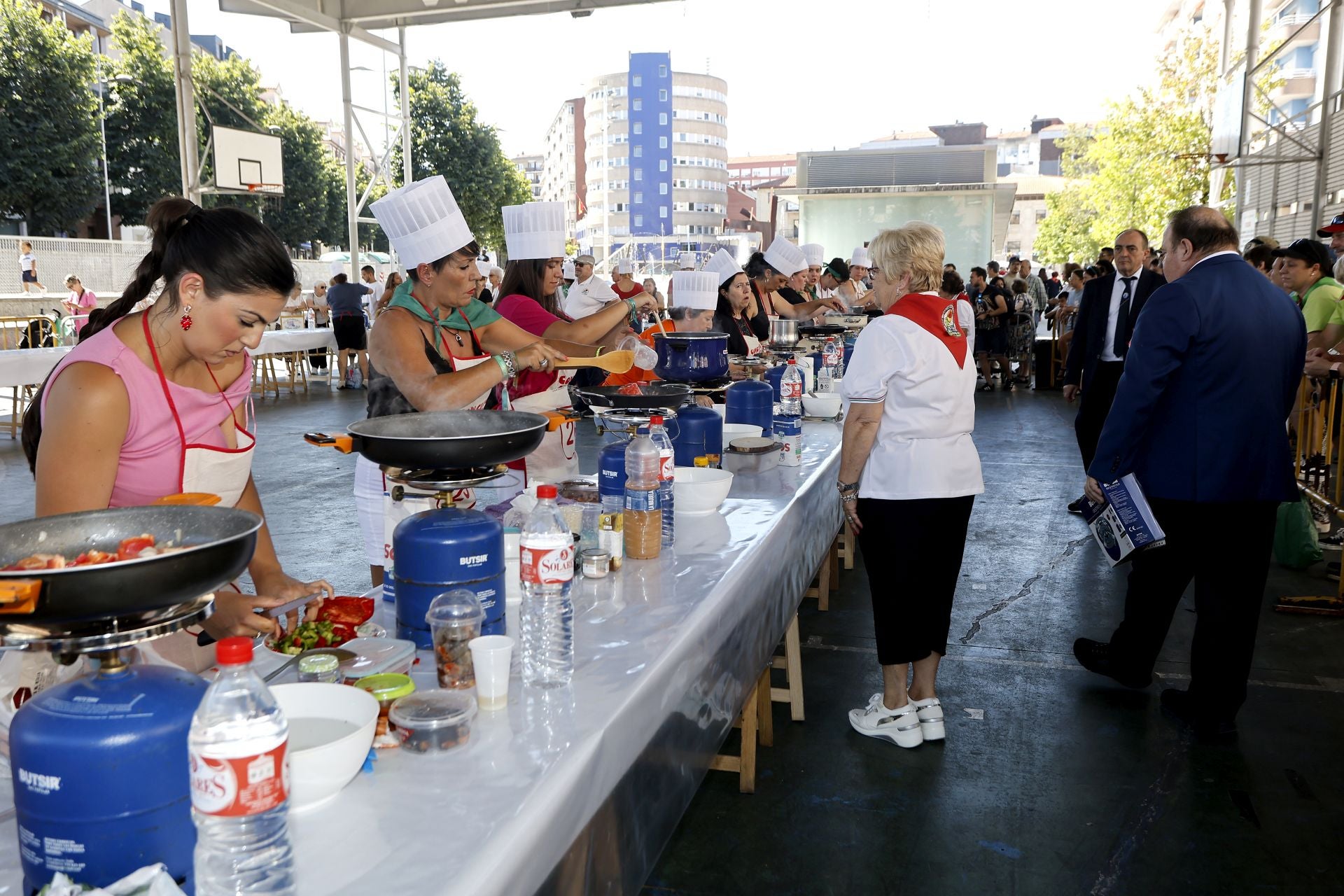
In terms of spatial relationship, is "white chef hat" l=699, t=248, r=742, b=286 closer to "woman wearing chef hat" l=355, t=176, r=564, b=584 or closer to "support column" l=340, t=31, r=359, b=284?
"woman wearing chef hat" l=355, t=176, r=564, b=584

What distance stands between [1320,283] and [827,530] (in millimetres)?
3545

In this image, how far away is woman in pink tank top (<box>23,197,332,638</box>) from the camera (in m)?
1.52

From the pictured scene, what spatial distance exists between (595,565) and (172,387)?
89 cm

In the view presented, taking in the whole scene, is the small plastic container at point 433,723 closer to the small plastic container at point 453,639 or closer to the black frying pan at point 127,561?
the small plastic container at point 453,639

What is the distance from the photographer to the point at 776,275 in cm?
691

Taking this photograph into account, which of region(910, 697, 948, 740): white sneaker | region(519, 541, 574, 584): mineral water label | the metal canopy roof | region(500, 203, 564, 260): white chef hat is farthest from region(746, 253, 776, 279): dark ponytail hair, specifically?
the metal canopy roof

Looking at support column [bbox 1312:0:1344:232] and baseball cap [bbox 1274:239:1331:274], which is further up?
support column [bbox 1312:0:1344:232]

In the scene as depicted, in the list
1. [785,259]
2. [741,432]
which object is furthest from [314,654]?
[785,259]

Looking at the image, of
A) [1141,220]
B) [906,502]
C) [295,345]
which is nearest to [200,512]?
[906,502]

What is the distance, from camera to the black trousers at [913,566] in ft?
9.30

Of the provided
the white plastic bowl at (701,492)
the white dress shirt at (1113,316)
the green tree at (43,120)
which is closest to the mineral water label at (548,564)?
the white plastic bowl at (701,492)

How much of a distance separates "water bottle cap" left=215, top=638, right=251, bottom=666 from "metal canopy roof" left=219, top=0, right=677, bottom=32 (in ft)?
39.2

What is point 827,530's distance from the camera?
3721 millimetres

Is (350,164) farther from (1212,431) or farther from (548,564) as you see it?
(548,564)
